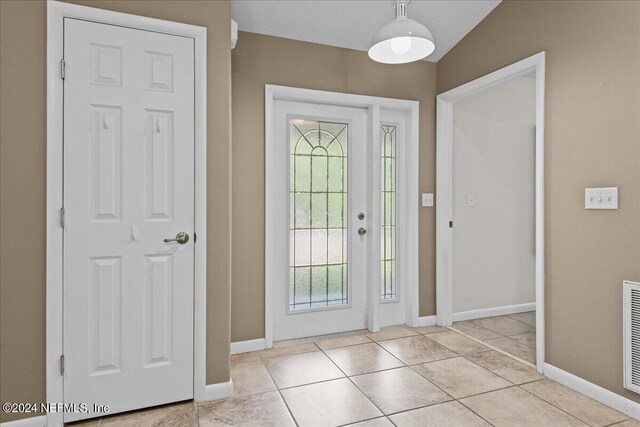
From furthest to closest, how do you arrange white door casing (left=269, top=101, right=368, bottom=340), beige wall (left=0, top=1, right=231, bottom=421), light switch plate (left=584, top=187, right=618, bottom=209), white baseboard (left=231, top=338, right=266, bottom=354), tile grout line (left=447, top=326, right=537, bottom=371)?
white door casing (left=269, top=101, right=368, bottom=340)
white baseboard (left=231, top=338, right=266, bottom=354)
tile grout line (left=447, top=326, right=537, bottom=371)
light switch plate (left=584, top=187, right=618, bottom=209)
beige wall (left=0, top=1, right=231, bottom=421)

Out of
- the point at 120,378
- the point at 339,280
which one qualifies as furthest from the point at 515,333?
the point at 120,378

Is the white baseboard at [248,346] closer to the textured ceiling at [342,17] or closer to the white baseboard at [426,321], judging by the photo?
the white baseboard at [426,321]

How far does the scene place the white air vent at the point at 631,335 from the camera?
1985 millimetres

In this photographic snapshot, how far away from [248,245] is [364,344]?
4.07ft

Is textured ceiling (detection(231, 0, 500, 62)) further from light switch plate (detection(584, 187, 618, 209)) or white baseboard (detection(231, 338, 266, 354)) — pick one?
white baseboard (detection(231, 338, 266, 354))

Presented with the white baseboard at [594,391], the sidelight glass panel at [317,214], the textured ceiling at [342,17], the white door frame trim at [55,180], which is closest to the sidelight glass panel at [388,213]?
the sidelight glass panel at [317,214]

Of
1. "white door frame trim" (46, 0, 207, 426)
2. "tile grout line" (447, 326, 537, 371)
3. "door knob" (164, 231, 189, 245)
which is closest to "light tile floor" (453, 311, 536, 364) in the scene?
"tile grout line" (447, 326, 537, 371)

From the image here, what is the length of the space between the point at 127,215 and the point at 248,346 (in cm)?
144

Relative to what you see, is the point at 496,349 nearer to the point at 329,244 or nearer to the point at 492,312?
the point at 492,312

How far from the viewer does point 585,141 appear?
2.28 m

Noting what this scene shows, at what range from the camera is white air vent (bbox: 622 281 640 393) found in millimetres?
1985

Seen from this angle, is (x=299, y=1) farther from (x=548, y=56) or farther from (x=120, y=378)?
(x=120, y=378)

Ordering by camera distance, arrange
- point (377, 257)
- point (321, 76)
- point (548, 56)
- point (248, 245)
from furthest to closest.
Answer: point (377, 257)
point (321, 76)
point (248, 245)
point (548, 56)

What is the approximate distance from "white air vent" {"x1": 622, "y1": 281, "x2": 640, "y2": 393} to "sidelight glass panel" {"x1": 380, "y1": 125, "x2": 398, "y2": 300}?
178 centimetres
